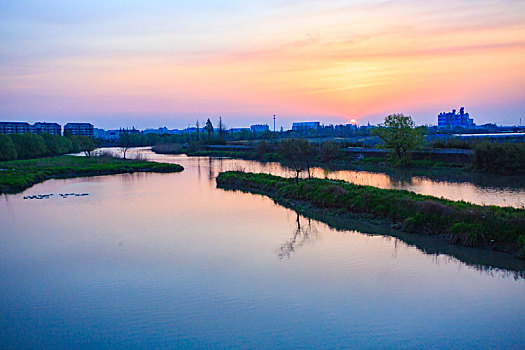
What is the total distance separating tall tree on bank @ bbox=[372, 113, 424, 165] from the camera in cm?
3072

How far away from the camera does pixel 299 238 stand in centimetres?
1188

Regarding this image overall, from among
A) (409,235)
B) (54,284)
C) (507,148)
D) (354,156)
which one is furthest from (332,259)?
(354,156)

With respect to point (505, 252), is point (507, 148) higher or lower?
higher

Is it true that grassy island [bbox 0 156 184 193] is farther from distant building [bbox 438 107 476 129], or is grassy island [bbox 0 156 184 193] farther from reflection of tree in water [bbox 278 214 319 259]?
distant building [bbox 438 107 476 129]

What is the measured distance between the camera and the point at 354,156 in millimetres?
36406

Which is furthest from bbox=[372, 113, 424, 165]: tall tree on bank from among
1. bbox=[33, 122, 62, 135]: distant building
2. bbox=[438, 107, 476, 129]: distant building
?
bbox=[438, 107, 476, 129]: distant building

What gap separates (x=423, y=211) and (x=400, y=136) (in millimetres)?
20355

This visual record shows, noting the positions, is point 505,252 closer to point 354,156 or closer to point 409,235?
point 409,235

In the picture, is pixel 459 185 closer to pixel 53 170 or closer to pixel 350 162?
pixel 350 162

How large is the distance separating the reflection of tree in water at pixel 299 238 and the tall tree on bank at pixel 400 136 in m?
19.0

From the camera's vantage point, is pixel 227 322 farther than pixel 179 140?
No

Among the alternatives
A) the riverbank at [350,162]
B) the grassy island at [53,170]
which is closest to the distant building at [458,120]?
the riverbank at [350,162]

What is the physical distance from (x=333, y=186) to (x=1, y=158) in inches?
1211

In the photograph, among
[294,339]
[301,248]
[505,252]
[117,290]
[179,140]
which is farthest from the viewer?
[179,140]
